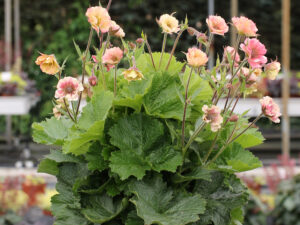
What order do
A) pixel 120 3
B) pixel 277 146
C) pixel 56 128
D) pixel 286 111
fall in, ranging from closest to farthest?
pixel 56 128
pixel 286 111
pixel 277 146
pixel 120 3

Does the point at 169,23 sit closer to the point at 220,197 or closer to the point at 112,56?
the point at 112,56

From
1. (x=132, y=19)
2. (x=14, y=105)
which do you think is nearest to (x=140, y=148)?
(x=14, y=105)

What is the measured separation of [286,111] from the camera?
3.63m

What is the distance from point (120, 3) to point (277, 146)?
7.17 ft

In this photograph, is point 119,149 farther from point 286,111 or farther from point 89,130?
point 286,111

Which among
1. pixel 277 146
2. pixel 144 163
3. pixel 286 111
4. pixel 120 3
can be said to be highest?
pixel 120 3

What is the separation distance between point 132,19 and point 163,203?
15.7 feet

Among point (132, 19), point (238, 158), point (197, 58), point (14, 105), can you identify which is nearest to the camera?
point (197, 58)

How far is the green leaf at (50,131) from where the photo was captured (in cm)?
83

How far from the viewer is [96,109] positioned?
2.47 feet

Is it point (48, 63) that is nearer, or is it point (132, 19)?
point (48, 63)

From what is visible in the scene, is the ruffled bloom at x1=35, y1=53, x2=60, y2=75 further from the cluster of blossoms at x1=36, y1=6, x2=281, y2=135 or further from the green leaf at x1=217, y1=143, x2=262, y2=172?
the green leaf at x1=217, y1=143, x2=262, y2=172

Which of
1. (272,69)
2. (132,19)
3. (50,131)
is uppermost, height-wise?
(132,19)

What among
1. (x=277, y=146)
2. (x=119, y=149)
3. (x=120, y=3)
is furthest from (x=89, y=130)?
(x=120, y=3)
